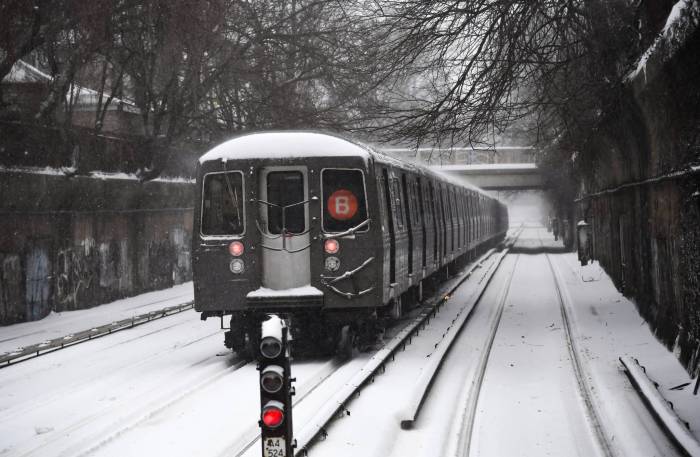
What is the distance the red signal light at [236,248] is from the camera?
10938 mm

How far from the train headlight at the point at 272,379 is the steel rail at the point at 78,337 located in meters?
8.33

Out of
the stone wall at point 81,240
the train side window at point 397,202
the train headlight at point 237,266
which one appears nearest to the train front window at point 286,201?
the train headlight at point 237,266

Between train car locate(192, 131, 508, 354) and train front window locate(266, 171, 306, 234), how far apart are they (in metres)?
0.01

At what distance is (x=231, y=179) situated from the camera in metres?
11.1

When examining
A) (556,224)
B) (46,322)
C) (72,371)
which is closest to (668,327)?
(72,371)

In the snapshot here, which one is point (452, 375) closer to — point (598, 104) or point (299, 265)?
point (299, 265)

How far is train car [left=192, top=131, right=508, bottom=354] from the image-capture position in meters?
10.9

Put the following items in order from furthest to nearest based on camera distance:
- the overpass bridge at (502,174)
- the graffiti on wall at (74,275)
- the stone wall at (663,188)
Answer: the overpass bridge at (502,174) → the graffiti on wall at (74,275) → the stone wall at (663,188)

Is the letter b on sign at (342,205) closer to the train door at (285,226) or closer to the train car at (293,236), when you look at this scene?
the train car at (293,236)

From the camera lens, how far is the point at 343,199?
11.2 metres

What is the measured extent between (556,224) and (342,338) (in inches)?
1975

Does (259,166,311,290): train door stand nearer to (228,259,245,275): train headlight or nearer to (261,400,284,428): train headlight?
(228,259,245,275): train headlight

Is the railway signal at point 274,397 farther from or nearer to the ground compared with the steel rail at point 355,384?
farther from the ground

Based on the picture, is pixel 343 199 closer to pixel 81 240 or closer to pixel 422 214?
pixel 422 214
